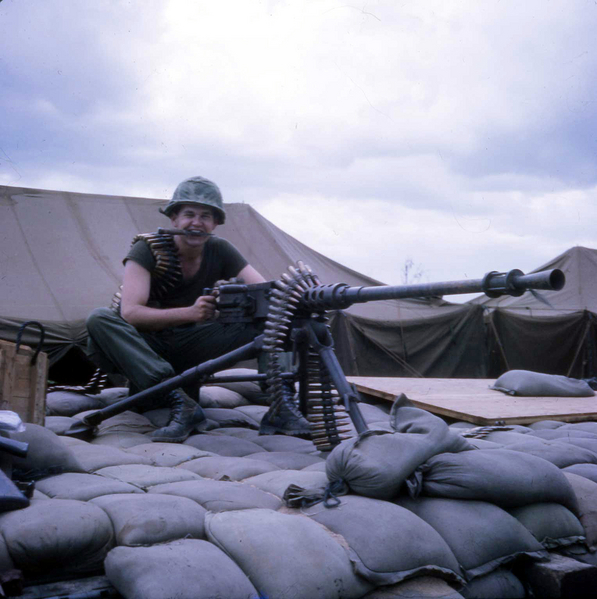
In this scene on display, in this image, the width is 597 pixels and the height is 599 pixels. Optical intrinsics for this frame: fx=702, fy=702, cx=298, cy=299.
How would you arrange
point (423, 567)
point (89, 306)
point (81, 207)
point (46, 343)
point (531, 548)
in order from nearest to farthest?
point (423, 567) → point (531, 548) → point (46, 343) → point (89, 306) → point (81, 207)

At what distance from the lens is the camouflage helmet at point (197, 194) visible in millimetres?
3744

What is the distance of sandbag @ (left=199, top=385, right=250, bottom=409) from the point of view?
4426 mm

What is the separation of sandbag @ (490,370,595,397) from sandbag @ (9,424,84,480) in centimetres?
365

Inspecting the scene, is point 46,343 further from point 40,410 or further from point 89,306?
point 40,410

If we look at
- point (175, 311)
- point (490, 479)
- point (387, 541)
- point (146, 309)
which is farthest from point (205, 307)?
point (387, 541)

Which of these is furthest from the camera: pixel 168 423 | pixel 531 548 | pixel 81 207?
pixel 81 207

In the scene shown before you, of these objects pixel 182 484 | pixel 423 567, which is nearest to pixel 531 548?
pixel 423 567

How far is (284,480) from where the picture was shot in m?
2.45

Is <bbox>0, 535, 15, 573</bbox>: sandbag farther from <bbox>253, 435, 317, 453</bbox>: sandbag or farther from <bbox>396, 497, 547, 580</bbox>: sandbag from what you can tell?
<bbox>253, 435, 317, 453</bbox>: sandbag

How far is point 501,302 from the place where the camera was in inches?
490

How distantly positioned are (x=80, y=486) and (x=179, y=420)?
1290 millimetres

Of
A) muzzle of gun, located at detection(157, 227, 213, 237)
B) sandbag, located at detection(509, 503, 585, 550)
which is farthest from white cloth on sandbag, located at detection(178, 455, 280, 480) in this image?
muzzle of gun, located at detection(157, 227, 213, 237)

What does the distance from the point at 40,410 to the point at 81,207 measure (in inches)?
295

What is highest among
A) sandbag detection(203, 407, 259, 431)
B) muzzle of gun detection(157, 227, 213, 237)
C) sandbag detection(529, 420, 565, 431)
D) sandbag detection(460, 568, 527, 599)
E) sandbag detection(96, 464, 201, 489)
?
muzzle of gun detection(157, 227, 213, 237)
